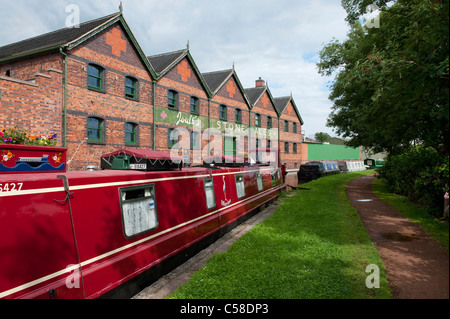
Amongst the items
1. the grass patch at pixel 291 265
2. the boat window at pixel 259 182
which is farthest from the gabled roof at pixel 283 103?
the grass patch at pixel 291 265

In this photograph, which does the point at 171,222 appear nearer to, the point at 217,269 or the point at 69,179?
the point at 217,269

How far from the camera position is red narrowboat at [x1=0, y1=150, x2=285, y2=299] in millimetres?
2945

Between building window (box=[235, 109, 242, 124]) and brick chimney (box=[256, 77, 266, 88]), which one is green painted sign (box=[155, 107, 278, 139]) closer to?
building window (box=[235, 109, 242, 124])

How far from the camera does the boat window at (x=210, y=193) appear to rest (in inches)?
283

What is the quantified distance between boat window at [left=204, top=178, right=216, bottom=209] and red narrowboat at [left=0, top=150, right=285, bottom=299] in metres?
0.22

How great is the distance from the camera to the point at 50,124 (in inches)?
483

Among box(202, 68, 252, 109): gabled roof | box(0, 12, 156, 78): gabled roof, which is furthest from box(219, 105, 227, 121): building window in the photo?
box(0, 12, 156, 78): gabled roof

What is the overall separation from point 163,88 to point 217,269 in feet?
50.3

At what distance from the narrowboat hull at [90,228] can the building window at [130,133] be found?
10.9 m

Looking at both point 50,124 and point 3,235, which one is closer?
point 3,235

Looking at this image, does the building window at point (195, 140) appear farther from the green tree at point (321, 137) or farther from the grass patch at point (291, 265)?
the green tree at point (321, 137)

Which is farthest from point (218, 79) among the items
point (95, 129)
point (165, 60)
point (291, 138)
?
point (291, 138)
